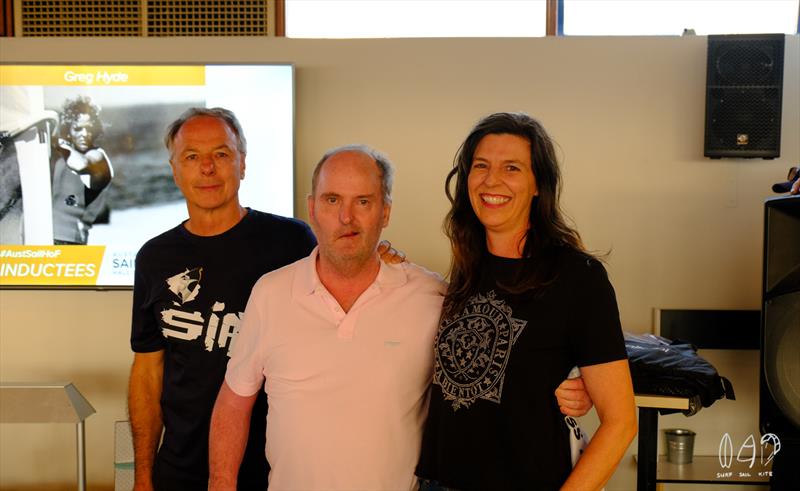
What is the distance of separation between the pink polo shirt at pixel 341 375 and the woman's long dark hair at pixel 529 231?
0.38 ft

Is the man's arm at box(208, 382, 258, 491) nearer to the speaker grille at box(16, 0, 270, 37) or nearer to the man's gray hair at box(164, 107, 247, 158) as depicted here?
the man's gray hair at box(164, 107, 247, 158)

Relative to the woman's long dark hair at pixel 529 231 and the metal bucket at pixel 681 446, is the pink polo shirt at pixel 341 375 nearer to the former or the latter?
the woman's long dark hair at pixel 529 231

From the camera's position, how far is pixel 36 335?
11.2 ft

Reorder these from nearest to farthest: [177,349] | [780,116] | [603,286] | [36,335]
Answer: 1. [603,286]
2. [177,349]
3. [780,116]
4. [36,335]

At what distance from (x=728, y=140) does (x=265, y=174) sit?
77.4 inches

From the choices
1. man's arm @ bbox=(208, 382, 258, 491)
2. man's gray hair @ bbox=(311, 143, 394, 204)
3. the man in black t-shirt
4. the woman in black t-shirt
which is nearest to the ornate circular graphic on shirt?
the woman in black t-shirt

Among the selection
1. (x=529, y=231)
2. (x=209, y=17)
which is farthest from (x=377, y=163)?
(x=209, y=17)

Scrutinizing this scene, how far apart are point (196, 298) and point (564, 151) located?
74.9 inches

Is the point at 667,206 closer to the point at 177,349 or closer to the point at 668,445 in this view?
the point at 668,445

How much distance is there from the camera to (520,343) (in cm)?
156

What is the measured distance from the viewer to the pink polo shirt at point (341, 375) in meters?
1.69

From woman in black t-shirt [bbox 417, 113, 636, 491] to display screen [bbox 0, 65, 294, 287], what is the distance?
5.71ft

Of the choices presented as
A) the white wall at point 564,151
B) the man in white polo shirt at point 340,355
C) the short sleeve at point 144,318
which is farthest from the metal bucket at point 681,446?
the short sleeve at point 144,318

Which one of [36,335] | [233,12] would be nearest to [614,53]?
[233,12]
